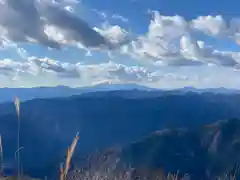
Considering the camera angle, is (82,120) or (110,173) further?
(82,120)

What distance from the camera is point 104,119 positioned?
3131mm

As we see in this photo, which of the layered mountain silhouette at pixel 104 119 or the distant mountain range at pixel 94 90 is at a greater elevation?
the distant mountain range at pixel 94 90

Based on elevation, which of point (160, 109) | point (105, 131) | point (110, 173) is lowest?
point (110, 173)

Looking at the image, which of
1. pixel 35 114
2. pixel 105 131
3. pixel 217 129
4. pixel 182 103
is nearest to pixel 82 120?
pixel 105 131

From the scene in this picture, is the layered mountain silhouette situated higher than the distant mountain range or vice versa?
the distant mountain range

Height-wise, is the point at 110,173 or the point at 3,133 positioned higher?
the point at 3,133

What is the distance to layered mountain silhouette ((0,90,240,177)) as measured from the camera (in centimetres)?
304

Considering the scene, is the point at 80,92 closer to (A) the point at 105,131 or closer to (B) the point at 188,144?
(A) the point at 105,131

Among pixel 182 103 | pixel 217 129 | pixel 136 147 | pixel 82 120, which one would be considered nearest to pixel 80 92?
pixel 82 120

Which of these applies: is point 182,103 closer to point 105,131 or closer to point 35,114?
point 105,131

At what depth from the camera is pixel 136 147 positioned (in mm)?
3107

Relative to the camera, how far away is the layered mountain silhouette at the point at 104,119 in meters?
3.04

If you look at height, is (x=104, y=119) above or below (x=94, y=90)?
below

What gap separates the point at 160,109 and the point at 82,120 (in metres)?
0.77
